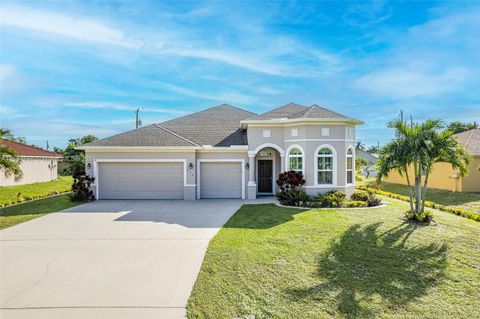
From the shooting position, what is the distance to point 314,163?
1530 cm

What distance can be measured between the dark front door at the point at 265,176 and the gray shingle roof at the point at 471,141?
13484mm

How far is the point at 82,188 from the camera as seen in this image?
626 inches

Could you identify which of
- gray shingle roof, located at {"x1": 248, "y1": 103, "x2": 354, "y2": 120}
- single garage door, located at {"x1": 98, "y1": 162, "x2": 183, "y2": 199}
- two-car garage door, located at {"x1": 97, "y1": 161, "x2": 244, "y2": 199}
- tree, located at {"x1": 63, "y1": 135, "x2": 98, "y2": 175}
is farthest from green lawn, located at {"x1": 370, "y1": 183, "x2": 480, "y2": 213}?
tree, located at {"x1": 63, "y1": 135, "x2": 98, "y2": 175}

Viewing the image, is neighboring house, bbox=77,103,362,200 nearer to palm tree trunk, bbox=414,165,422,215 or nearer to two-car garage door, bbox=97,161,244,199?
two-car garage door, bbox=97,161,244,199

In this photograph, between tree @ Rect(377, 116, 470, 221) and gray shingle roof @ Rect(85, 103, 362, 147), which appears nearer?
tree @ Rect(377, 116, 470, 221)

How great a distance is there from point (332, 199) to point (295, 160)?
3.23 meters

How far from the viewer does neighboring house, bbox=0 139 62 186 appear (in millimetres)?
23234

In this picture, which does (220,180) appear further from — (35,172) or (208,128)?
(35,172)

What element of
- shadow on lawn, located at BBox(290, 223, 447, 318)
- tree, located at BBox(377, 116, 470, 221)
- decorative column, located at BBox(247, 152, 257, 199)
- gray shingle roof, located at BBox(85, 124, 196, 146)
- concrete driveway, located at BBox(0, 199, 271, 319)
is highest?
gray shingle roof, located at BBox(85, 124, 196, 146)

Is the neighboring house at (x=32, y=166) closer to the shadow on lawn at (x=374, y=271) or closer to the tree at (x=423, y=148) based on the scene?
the shadow on lawn at (x=374, y=271)

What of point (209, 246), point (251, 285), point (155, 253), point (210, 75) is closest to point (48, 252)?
point (155, 253)

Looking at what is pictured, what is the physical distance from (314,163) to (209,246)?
9.19 metres

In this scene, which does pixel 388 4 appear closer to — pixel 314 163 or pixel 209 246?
pixel 314 163

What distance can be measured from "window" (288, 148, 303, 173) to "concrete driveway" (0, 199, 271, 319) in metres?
5.82
